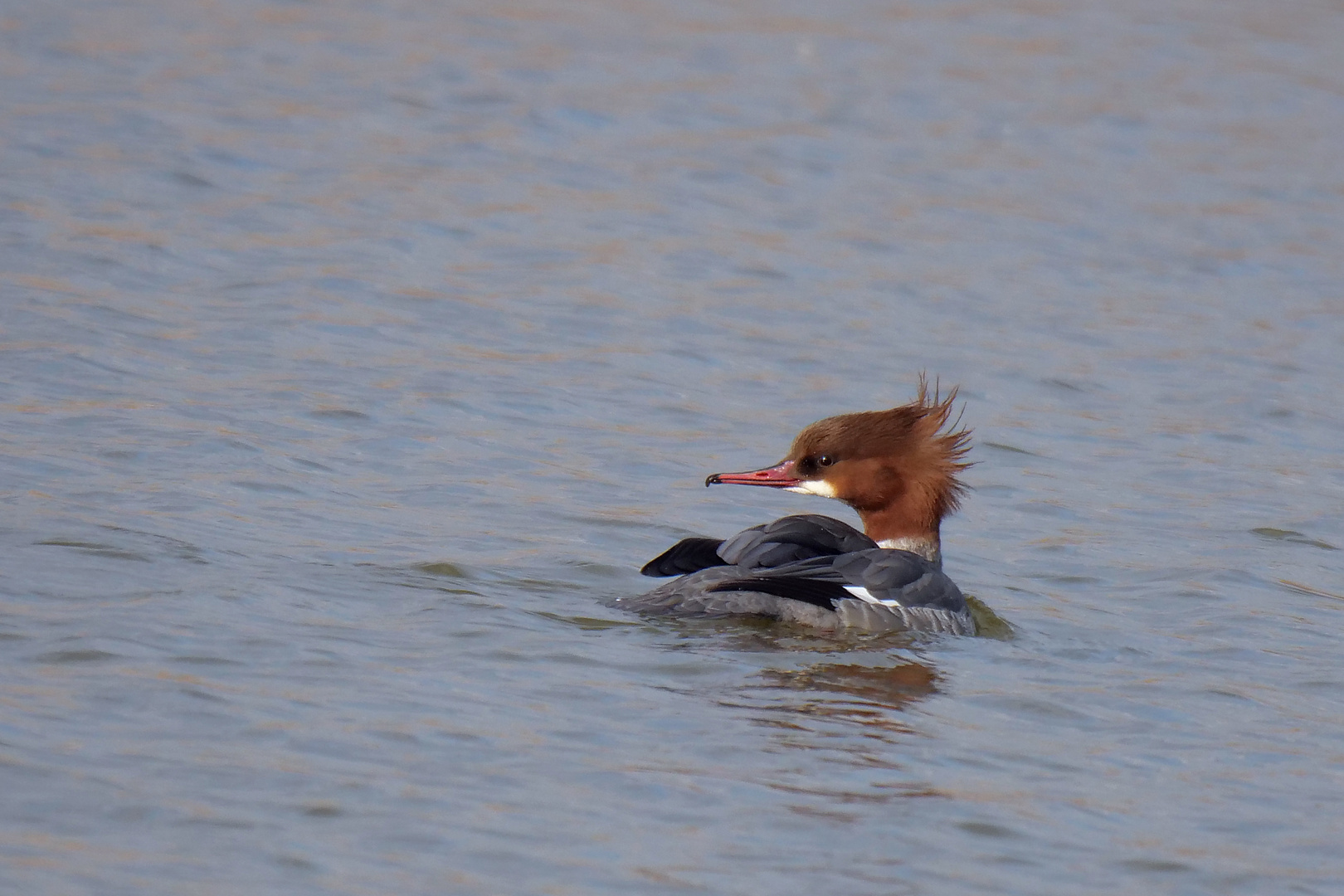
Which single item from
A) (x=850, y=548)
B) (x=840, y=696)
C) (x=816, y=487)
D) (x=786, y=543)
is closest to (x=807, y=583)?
(x=786, y=543)

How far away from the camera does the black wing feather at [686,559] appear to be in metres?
6.79

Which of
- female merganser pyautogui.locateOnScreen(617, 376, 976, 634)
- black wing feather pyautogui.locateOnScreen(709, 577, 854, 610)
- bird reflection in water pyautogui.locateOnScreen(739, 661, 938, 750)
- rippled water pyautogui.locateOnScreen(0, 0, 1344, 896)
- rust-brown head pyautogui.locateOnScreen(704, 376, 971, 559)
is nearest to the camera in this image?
rippled water pyautogui.locateOnScreen(0, 0, 1344, 896)

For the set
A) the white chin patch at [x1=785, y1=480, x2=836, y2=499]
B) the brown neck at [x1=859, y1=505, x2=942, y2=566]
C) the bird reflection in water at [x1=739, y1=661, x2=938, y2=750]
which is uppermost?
the white chin patch at [x1=785, y1=480, x2=836, y2=499]

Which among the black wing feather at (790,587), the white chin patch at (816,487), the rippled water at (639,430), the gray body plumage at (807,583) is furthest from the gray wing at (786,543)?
the white chin patch at (816,487)

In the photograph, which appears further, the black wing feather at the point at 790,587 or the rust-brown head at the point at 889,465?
the rust-brown head at the point at 889,465

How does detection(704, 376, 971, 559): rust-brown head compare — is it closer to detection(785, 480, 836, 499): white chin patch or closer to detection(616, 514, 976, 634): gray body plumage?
detection(785, 480, 836, 499): white chin patch

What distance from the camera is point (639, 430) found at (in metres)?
9.66

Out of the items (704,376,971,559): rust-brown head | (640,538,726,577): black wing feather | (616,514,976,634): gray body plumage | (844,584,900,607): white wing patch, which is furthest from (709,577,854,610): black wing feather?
(704,376,971,559): rust-brown head

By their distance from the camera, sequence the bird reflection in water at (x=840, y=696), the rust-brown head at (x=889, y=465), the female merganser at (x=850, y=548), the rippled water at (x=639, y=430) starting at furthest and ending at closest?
the rust-brown head at (x=889, y=465), the female merganser at (x=850, y=548), the bird reflection in water at (x=840, y=696), the rippled water at (x=639, y=430)

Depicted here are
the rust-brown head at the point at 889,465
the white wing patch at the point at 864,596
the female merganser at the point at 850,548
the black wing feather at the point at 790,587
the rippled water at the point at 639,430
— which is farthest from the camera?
the rust-brown head at the point at 889,465

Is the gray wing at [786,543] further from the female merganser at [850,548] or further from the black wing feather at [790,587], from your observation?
the black wing feather at [790,587]

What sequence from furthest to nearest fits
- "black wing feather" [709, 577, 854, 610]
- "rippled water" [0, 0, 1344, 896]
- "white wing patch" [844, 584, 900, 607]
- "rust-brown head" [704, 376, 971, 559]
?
"rust-brown head" [704, 376, 971, 559], "white wing patch" [844, 584, 900, 607], "black wing feather" [709, 577, 854, 610], "rippled water" [0, 0, 1344, 896]

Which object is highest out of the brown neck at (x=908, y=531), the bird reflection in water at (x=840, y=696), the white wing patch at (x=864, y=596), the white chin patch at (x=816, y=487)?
the white chin patch at (x=816, y=487)

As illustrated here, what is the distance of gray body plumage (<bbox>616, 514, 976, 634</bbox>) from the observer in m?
6.58
